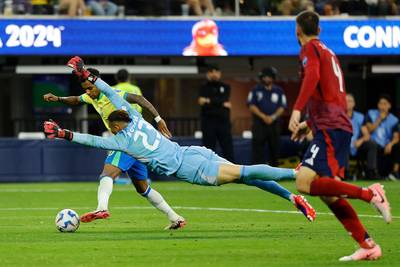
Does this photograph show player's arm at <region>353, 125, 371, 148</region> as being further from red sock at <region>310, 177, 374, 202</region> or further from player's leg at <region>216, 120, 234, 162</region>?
red sock at <region>310, 177, 374, 202</region>

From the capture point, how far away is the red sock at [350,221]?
10406 mm

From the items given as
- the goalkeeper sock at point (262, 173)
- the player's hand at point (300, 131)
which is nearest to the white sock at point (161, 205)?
the goalkeeper sock at point (262, 173)

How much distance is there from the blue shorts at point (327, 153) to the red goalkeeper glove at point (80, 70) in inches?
149

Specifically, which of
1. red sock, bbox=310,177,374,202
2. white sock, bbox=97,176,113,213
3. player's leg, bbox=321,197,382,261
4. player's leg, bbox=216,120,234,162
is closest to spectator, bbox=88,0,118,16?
player's leg, bbox=216,120,234,162

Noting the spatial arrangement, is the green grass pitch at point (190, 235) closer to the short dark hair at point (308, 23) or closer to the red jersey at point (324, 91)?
the red jersey at point (324, 91)

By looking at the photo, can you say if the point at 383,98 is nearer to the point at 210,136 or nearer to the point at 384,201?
the point at 210,136

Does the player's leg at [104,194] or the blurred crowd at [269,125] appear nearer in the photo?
the player's leg at [104,194]

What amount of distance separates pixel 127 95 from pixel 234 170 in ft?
8.74

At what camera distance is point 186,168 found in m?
12.8

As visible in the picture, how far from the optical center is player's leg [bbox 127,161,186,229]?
1379 centimetres

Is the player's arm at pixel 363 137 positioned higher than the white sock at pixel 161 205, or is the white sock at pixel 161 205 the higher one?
the white sock at pixel 161 205

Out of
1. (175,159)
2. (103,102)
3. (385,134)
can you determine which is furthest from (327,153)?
(385,134)

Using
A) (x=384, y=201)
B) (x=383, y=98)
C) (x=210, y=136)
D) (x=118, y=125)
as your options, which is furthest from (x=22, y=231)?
(x=383, y=98)

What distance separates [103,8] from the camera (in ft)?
86.1
